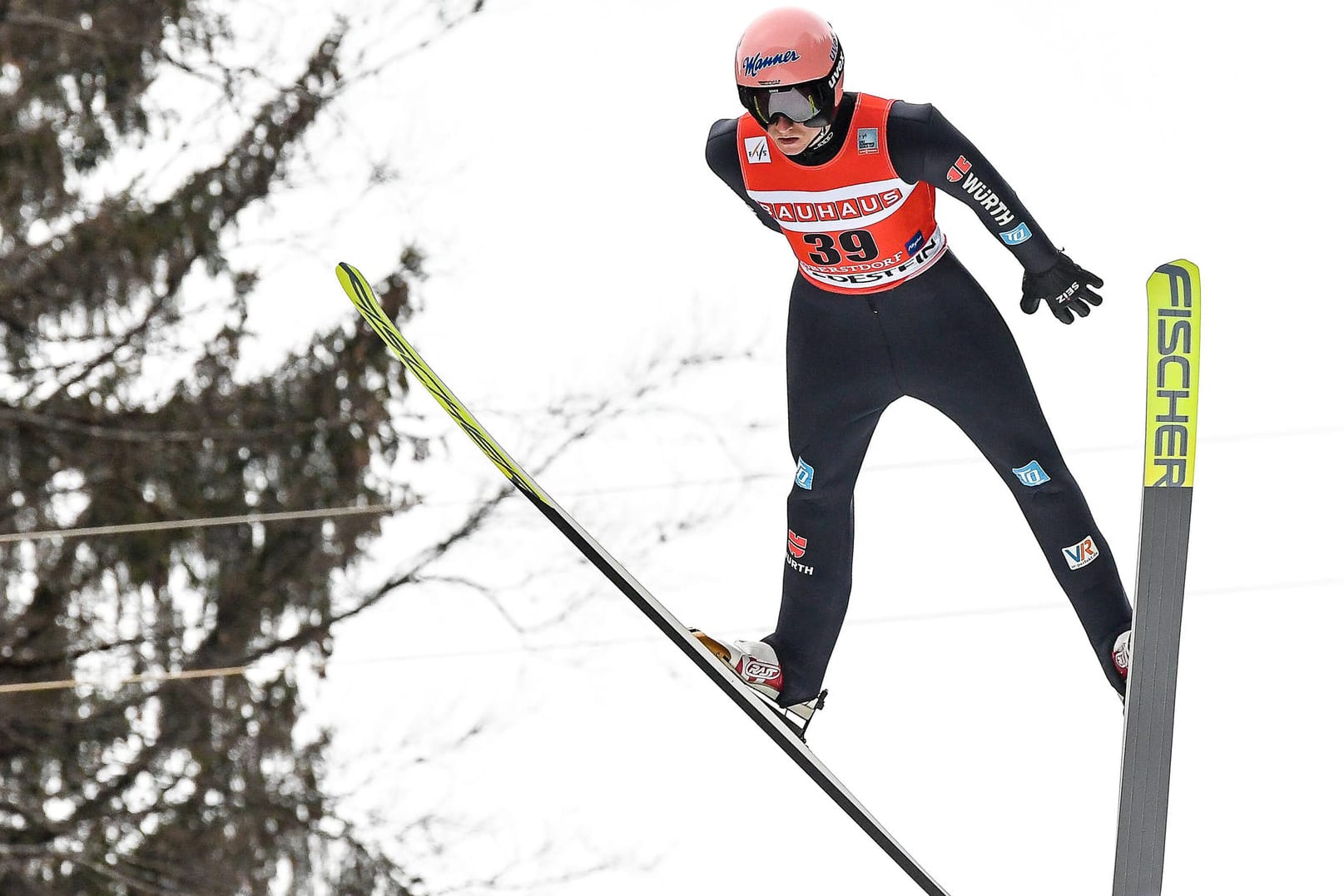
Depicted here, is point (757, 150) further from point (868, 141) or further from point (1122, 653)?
point (1122, 653)

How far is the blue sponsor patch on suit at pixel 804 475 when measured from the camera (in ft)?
7.82

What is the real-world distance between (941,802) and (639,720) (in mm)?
1329

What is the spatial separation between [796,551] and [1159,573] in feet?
2.10

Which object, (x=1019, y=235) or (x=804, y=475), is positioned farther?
(x=804, y=475)

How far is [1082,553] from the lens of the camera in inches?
90.7

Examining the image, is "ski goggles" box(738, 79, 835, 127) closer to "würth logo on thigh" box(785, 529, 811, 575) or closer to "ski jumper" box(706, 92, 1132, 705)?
"ski jumper" box(706, 92, 1132, 705)

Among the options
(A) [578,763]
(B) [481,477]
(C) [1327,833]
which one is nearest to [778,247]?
(B) [481,477]

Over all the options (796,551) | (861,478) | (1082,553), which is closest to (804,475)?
(796,551)

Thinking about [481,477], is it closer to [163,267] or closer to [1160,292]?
[163,267]

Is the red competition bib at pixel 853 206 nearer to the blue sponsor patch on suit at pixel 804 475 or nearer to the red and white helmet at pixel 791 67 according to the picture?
the red and white helmet at pixel 791 67

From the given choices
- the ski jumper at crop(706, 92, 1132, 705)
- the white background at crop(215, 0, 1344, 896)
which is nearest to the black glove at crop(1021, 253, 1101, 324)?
the ski jumper at crop(706, 92, 1132, 705)

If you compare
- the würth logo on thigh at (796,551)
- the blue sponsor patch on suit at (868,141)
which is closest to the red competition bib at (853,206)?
the blue sponsor patch on suit at (868,141)

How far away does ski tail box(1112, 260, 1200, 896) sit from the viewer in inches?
79.5

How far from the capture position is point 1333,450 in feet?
14.1
